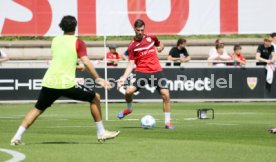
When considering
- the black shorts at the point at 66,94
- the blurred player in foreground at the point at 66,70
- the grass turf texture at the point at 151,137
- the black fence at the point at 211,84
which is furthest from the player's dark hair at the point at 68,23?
the black fence at the point at 211,84

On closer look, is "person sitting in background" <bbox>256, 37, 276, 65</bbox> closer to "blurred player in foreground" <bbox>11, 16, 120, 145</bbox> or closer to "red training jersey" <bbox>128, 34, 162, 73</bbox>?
"red training jersey" <bbox>128, 34, 162, 73</bbox>

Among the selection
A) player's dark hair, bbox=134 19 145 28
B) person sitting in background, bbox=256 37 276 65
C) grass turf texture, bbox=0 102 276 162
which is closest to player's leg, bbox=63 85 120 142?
grass turf texture, bbox=0 102 276 162

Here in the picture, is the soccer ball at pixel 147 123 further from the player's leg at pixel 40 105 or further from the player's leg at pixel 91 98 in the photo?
the player's leg at pixel 40 105

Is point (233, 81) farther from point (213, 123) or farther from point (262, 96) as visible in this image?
point (213, 123)

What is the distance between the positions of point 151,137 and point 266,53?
16.9 m

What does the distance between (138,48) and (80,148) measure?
7.04 metres

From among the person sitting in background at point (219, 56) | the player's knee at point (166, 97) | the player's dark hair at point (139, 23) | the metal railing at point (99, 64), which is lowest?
the player's knee at point (166, 97)

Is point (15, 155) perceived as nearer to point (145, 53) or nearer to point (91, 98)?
point (91, 98)

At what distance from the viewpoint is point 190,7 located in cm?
2916

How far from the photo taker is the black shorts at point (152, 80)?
20.8m

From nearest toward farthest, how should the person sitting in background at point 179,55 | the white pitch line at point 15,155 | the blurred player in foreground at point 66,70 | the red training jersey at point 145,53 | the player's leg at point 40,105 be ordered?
the white pitch line at point 15,155 → the blurred player in foreground at point 66,70 → the player's leg at point 40,105 → the red training jersey at point 145,53 → the person sitting in background at point 179,55

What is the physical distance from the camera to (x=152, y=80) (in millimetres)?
20859

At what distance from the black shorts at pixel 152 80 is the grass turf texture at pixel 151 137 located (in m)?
0.95

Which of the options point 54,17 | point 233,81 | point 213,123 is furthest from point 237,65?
point 213,123
